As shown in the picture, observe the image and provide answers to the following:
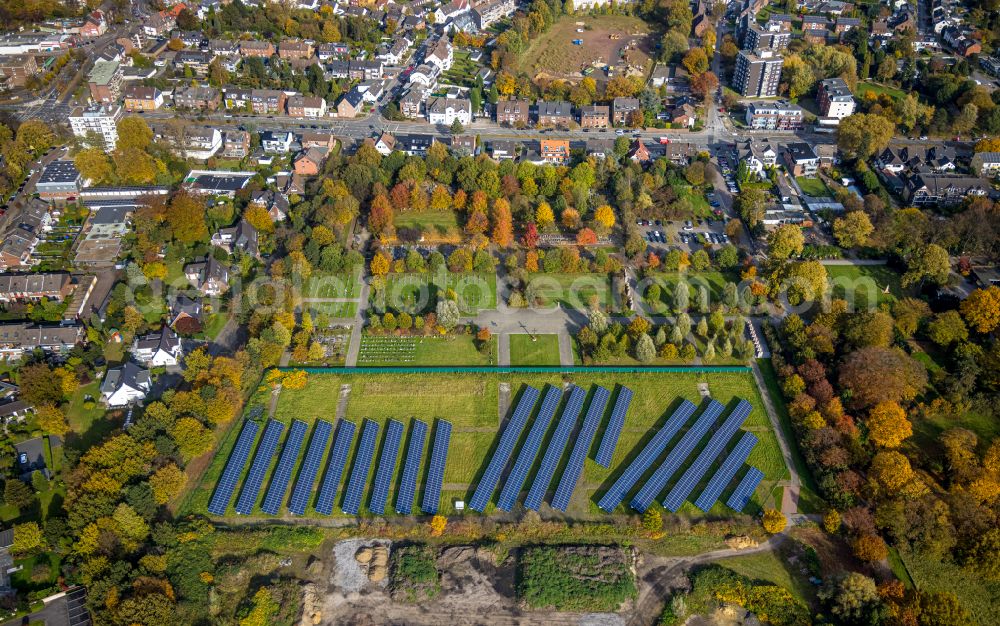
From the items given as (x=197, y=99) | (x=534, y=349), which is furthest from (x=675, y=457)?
(x=197, y=99)

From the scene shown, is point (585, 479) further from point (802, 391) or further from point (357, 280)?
point (357, 280)

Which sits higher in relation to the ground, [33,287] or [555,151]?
[555,151]

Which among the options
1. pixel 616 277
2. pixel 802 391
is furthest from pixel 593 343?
pixel 802 391

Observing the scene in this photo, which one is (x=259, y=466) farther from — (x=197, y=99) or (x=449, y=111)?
(x=197, y=99)

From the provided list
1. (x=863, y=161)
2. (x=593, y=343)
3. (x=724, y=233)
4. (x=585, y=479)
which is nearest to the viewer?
(x=585, y=479)

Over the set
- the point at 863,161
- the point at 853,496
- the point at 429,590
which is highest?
the point at 863,161

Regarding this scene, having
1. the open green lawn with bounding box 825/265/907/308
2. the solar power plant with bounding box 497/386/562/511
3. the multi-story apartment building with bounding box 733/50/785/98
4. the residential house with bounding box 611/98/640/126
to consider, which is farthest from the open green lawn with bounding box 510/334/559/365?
the multi-story apartment building with bounding box 733/50/785/98

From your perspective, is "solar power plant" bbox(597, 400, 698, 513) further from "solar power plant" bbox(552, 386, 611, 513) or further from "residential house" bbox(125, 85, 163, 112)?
"residential house" bbox(125, 85, 163, 112)

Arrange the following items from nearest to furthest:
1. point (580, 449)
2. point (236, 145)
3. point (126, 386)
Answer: point (580, 449) < point (126, 386) < point (236, 145)
